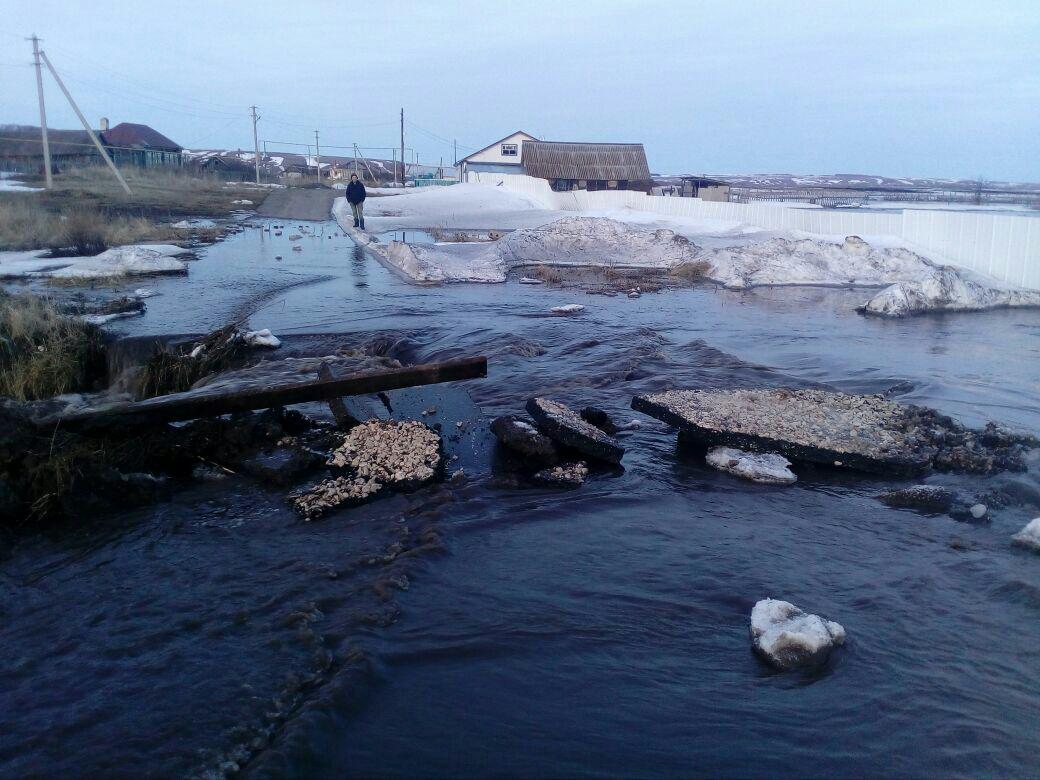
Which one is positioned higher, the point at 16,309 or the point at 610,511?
the point at 16,309

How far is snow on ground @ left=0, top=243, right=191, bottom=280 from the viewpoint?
1386 cm

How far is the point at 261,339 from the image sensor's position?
9.84m

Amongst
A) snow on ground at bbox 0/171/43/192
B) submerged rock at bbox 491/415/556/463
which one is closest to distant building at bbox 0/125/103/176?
snow on ground at bbox 0/171/43/192

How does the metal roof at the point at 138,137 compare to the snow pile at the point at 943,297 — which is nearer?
the snow pile at the point at 943,297

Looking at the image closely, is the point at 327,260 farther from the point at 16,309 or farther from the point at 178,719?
the point at 178,719

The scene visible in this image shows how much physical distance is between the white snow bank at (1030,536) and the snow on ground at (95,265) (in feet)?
44.8

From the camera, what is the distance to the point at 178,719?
3627mm

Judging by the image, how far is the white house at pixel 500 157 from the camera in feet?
186

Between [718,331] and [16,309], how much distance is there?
9.48 m

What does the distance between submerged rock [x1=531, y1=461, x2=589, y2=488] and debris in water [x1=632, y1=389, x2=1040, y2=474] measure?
1.02m

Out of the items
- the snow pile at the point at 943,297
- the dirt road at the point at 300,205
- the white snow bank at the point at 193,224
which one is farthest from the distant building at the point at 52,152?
the snow pile at the point at 943,297

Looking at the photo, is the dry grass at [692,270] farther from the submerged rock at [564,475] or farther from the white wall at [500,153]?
the white wall at [500,153]

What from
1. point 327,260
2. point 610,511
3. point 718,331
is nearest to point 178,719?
point 610,511

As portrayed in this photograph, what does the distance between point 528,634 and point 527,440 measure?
265 centimetres
